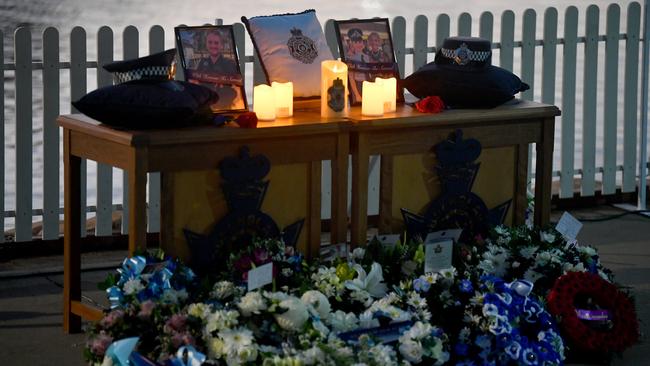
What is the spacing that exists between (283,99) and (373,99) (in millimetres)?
396

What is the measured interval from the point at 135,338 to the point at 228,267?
0.71 meters

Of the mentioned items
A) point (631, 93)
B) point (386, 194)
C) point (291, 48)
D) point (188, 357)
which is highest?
point (291, 48)

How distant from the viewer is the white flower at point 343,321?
4875mm

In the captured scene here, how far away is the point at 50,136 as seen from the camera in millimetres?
7121

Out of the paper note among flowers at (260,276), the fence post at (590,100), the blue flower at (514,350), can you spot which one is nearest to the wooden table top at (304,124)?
the paper note among flowers at (260,276)

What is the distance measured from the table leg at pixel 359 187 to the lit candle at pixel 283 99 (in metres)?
0.30

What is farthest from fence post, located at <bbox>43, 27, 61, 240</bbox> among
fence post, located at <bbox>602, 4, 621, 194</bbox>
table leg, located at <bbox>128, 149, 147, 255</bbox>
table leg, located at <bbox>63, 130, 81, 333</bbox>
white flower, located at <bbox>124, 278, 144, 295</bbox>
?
fence post, located at <bbox>602, 4, 621, 194</bbox>

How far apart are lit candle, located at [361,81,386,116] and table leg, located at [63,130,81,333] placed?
1.21 meters

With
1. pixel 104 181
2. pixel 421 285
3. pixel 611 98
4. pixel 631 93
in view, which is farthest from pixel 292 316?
pixel 631 93

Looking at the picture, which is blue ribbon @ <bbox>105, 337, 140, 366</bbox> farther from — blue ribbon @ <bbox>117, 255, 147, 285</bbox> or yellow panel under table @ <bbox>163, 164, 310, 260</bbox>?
yellow panel under table @ <bbox>163, 164, 310, 260</bbox>

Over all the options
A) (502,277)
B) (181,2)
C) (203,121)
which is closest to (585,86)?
(502,277)

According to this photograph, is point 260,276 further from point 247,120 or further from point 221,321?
point 247,120

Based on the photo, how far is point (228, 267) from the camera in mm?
5262

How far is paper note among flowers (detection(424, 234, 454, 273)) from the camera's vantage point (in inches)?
219
